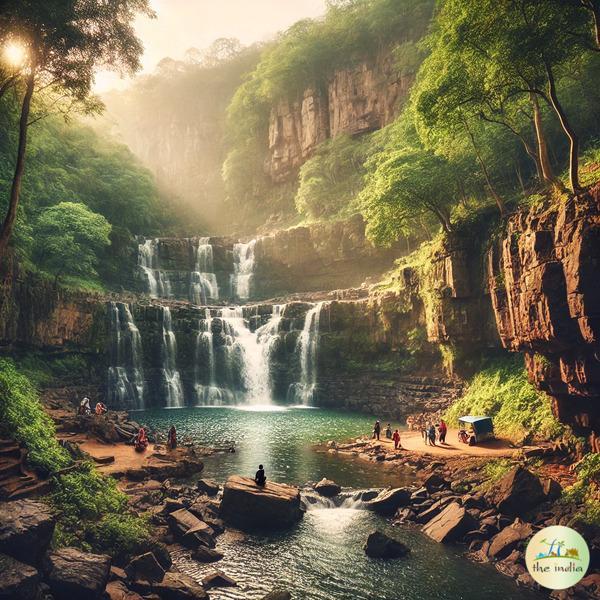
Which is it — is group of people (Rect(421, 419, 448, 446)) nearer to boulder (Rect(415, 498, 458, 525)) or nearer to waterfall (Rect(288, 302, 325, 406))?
A: boulder (Rect(415, 498, 458, 525))

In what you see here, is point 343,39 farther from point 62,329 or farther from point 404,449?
point 404,449

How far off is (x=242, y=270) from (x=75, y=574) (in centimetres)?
6082

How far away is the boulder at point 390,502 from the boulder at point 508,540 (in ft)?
15.8

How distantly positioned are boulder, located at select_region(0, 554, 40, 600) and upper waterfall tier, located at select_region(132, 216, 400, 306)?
55.9 metres

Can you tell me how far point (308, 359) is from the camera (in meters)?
52.6

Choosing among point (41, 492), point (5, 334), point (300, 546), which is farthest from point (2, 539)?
point (5, 334)

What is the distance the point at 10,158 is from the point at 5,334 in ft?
50.6

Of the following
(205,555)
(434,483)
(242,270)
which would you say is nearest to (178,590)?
(205,555)

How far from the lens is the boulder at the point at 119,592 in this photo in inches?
498

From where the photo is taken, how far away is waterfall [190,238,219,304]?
227 feet

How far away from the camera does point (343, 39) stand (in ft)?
267

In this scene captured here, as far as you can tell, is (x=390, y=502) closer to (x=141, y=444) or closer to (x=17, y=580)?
(x=17, y=580)

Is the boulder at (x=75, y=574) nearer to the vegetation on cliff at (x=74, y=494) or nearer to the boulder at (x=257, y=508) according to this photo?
the vegetation on cliff at (x=74, y=494)

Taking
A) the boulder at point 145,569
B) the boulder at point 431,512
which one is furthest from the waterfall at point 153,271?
the boulder at point 145,569
